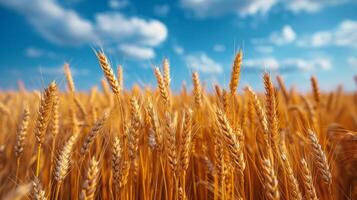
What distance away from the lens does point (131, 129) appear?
1.59 meters

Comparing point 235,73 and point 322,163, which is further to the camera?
point 235,73

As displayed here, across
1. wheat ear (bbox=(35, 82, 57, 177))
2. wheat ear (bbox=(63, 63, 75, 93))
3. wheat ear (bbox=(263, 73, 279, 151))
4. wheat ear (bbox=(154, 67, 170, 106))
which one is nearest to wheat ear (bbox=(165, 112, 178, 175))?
wheat ear (bbox=(154, 67, 170, 106))

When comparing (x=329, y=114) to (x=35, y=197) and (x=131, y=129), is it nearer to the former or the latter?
(x=131, y=129)

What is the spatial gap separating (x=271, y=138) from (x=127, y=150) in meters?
0.79

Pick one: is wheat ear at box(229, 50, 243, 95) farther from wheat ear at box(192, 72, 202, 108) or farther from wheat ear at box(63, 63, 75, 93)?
wheat ear at box(63, 63, 75, 93)

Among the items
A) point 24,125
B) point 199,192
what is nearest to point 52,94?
point 24,125

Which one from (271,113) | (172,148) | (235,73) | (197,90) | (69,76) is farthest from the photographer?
(69,76)

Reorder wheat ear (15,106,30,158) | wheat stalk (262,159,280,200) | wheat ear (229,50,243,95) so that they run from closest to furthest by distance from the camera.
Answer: wheat stalk (262,159,280,200)
wheat ear (229,50,243,95)
wheat ear (15,106,30,158)

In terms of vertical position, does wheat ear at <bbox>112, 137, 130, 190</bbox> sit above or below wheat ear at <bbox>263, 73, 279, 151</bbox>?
below

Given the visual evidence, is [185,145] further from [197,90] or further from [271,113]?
[197,90]

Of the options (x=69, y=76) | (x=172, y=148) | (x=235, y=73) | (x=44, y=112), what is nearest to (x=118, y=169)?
(x=172, y=148)

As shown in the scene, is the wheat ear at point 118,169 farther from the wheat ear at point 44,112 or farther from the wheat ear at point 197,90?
the wheat ear at point 197,90

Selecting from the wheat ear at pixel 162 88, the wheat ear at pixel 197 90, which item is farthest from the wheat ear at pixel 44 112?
the wheat ear at pixel 197 90

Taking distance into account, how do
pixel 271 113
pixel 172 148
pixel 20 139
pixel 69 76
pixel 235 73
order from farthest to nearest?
pixel 69 76 → pixel 20 139 → pixel 235 73 → pixel 271 113 → pixel 172 148
